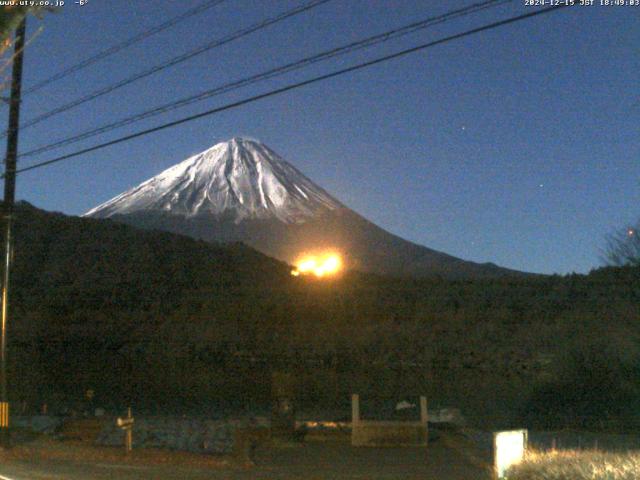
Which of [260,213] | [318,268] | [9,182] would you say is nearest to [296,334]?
[318,268]

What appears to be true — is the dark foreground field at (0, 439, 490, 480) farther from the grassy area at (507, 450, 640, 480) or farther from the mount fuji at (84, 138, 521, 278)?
the mount fuji at (84, 138, 521, 278)

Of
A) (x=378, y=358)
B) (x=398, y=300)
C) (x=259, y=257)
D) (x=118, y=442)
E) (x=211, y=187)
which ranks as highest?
(x=211, y=187)

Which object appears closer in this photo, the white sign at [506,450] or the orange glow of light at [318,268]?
the white sign at [506,450]

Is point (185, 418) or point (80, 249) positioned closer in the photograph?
point (185, 418)

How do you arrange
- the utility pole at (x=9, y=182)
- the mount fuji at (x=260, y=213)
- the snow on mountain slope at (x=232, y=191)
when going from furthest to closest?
the snow on mountain slope at (x=232, y=191), the mount fuji at (x=260, y=213), the utility pole at (x=9, y=182)

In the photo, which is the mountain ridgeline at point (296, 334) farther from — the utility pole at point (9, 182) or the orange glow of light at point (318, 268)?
the utility pole at point (9, 182)

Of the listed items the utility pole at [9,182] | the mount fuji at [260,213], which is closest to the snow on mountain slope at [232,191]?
the mount fuji at [260,213]

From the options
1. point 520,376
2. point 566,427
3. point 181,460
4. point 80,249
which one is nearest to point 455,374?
point 520,376

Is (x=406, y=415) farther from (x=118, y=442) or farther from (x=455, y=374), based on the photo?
(x=455, y=374)
